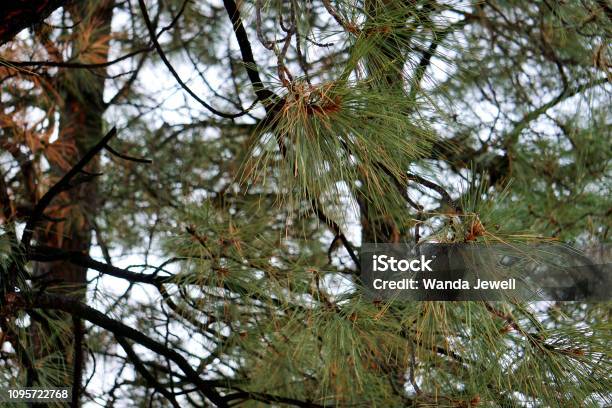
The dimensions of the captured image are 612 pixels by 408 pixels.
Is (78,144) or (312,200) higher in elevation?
(78,144)

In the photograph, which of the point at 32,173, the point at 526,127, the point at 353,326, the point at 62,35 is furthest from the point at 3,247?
the point at 526,127

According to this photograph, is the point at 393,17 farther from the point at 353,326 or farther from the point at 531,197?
the point at 531,197

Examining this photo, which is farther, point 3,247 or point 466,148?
point 466,148

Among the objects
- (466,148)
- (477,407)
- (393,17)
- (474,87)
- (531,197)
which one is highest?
(474,87)

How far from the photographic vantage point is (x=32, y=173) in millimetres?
2625

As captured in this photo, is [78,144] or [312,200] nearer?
[312,200]

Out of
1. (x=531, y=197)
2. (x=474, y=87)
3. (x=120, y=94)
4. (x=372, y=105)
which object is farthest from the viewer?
(x=120, y=94)

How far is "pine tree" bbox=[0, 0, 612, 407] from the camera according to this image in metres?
1.19

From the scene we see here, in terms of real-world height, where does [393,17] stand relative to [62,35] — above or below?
below

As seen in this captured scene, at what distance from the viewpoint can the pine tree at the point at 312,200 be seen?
119 centimetres

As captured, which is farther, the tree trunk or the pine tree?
the tree trunk

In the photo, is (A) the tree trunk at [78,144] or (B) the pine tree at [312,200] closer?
(B) the pine tree at [312,200]

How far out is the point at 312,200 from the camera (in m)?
1.80

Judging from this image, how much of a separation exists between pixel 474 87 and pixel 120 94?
1146mm
